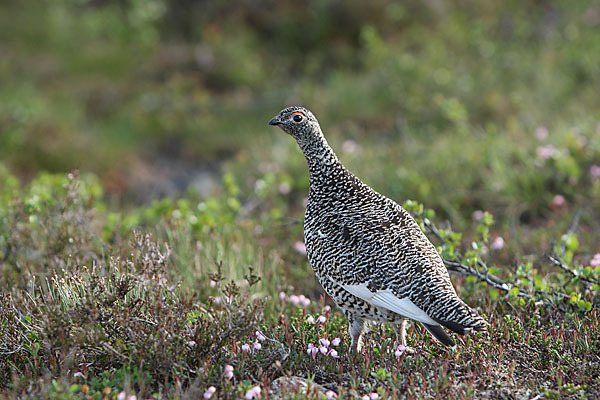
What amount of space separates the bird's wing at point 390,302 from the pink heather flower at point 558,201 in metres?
3.26

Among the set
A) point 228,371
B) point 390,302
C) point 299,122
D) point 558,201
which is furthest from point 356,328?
point 558,201

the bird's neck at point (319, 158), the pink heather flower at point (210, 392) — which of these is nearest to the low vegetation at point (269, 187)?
the pink heather flower at point (210, 392)

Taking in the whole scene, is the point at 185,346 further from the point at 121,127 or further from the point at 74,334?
the point at 121,127

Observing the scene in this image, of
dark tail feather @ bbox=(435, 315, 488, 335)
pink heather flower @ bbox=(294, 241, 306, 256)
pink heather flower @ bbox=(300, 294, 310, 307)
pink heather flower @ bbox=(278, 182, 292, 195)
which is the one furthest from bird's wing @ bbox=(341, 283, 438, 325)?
pink heather flower @ bbox=(278, 182, 292, 195)

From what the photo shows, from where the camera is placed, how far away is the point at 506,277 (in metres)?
5.09

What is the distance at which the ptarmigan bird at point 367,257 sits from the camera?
362 cm

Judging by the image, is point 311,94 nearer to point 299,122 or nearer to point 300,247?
point 300,247

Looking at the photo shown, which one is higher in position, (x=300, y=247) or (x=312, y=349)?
(x=300, y=247)

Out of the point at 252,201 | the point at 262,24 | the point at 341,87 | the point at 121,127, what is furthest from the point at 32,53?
the point at 252,201

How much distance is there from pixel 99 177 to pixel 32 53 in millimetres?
5326

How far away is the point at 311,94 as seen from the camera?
1141cm

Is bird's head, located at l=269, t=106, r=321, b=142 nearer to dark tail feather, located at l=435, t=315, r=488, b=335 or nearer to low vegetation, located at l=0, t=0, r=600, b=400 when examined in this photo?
low vegetation, located at l=0, t=0, r=600, b=400

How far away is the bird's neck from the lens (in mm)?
4524

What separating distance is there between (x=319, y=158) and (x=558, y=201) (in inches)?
116
